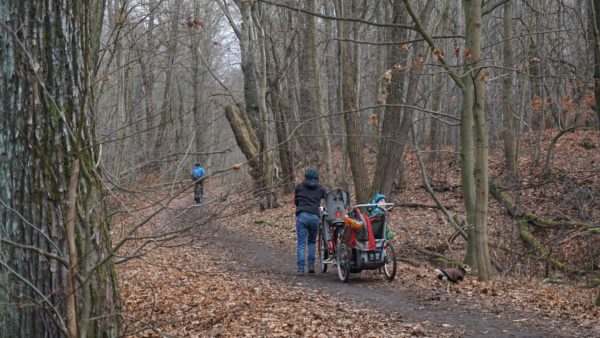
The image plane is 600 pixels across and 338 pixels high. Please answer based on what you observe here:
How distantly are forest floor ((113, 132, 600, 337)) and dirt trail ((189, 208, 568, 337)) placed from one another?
0.02 meters

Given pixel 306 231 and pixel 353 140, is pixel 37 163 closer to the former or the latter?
pixel 306 231

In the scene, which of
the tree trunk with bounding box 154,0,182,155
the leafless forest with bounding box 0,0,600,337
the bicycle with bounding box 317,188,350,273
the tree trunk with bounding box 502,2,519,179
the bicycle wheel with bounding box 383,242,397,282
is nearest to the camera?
the leafless forest with bounding box 0,0,600,337

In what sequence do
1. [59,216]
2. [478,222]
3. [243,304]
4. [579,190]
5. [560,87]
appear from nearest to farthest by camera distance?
[59,216], [243,304], [478,222], [579,190], [560,87]

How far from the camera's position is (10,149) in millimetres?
3785

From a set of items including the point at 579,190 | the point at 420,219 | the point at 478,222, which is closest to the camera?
the point at 478,222

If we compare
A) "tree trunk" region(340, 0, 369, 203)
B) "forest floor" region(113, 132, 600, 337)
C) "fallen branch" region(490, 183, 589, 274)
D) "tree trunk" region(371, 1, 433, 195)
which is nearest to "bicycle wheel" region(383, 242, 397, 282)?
"forest floor" region(113, 132, 600, 337)

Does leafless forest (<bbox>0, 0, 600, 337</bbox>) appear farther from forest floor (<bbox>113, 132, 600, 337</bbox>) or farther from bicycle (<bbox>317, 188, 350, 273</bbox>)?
bicycle (<bbox>317, 188, 350, 273</bbox>)

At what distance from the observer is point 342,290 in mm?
9398

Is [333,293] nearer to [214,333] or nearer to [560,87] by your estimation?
[214,333]

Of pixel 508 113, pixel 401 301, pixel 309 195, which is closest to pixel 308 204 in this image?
pixel 309 195

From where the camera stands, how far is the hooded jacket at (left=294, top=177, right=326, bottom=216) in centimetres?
1100

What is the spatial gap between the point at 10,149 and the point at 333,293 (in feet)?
20.5

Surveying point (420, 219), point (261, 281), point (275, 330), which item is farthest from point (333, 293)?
point (420, 219)

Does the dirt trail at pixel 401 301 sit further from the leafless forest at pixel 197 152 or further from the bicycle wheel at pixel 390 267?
the leafless forest at pixel 197 152
